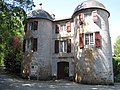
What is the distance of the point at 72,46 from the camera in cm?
2152

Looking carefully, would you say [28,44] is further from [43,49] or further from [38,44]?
[43,49]

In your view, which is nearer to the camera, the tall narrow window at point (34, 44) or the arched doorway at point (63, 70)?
the tall narrow window at point (34, 44)

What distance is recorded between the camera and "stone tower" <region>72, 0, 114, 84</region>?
17.4 meters

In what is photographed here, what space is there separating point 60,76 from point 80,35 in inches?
268

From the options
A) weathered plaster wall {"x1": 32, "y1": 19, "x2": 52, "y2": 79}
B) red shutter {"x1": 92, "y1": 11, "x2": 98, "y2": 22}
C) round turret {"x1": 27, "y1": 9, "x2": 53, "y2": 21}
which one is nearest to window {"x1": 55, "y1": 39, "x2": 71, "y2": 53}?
weathered plaster wall {"x1": 32, "y1": 19, "x2": 52, "y2": 79}

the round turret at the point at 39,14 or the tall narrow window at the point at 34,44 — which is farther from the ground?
the round turret at the point at 39,14

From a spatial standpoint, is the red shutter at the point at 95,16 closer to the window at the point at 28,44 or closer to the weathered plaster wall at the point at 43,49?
the weathered plaster wall at the point at 43,49

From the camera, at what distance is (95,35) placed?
1820 centimetres

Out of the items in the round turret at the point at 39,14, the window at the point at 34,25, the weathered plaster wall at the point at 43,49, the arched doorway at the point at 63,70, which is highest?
the round turret at the point at 39,14

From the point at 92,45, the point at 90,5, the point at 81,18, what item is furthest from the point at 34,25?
the point at 92,45

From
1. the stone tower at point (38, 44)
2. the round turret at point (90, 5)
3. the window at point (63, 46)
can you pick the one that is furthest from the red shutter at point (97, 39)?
the stone tower at point (38, 44)

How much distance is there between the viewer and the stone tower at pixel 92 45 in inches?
687

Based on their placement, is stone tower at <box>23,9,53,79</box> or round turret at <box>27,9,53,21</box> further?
round turret at <box>27,9,53,21</box>

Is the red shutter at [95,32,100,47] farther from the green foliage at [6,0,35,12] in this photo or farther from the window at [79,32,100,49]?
the green foliage at [6,0,35,12]
